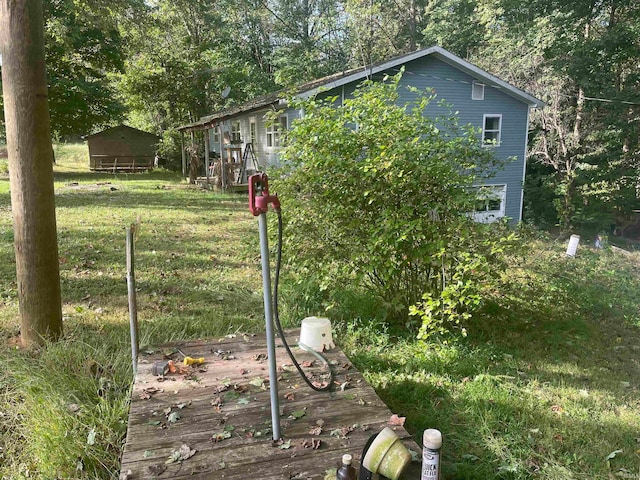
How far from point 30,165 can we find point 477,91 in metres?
15.2

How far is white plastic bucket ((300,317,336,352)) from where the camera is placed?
11.1 feet

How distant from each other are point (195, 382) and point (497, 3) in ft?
69.2

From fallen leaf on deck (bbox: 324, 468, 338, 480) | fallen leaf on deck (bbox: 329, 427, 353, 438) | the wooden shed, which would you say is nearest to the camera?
fallen leaf on deck (bbox: 324, 468, 338, 480)

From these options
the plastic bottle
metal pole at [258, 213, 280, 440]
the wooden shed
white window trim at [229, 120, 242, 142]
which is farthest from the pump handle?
the wooden shed

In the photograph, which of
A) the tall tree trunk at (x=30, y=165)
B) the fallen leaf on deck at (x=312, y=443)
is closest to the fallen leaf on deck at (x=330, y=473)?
the fallen leaf on deck at (x=312, y=443)

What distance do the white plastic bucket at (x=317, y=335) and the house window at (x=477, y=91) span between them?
14.5 m

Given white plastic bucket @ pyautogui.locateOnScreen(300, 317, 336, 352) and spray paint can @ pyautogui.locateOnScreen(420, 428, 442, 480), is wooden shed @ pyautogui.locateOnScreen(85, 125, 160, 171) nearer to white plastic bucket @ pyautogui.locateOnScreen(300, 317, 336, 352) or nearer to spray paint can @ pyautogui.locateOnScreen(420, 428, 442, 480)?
white plastic bucket @ pyautogui.locateOnScreen(300, 317, 336, 352)

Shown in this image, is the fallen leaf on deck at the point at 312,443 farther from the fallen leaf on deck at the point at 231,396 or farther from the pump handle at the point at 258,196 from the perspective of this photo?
the pump handle at the point at 258,196

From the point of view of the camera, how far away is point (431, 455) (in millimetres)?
1866

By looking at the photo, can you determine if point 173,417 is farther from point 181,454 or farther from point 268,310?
point 268,310

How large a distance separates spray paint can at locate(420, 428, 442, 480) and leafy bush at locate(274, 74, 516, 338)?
1.93m

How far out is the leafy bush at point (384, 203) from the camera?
13.1ft

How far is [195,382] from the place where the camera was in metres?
2.91

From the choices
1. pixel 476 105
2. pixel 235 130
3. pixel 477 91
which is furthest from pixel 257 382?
pixel 235 130
